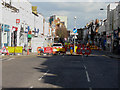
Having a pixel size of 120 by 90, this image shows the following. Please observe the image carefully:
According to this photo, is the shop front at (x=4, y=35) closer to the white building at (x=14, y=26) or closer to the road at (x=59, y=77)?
the white building at (x=14, y=26)

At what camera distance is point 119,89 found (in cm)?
993

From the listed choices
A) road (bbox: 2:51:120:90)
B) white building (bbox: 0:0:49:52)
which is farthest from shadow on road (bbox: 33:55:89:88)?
white building (bbox: 0:0:49:52)

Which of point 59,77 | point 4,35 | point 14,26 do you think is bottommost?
point 59,77

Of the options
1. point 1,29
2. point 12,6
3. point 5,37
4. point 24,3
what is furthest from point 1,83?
point 24,3

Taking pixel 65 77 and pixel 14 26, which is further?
pixel 14 26

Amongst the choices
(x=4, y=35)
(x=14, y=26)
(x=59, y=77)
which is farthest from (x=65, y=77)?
(x=14, y=26)

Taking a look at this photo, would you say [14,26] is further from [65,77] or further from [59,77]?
[65,77]

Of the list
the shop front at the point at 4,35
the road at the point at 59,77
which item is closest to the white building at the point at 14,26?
the shop front at the point at 4,35

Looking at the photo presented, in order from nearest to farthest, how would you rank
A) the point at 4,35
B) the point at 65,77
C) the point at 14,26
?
1. the point at 65,77
2. the point at 4,35
3. the point at 14,26

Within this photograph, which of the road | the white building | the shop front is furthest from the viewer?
the white building

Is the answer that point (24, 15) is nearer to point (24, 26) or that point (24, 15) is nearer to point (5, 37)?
point (24, 26)

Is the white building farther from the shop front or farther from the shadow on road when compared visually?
the shadow on road

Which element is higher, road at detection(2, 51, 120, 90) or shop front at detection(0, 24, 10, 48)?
shop front at detection(0, 24, 10, 48)

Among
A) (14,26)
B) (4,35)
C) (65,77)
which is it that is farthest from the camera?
(14,26)
